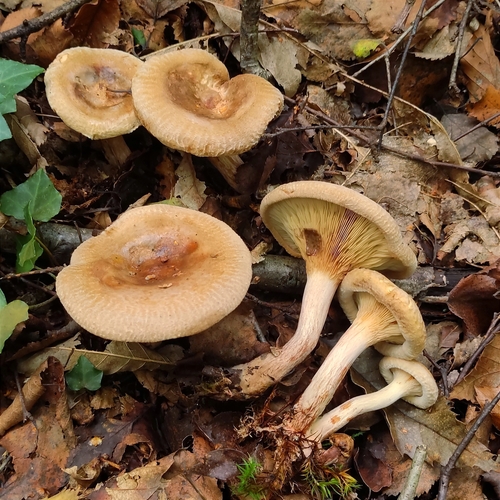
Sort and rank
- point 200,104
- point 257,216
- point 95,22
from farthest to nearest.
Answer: point 95,22 < point 257,216 < point 200,104

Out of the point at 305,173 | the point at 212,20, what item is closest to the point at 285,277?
the point at 305,173

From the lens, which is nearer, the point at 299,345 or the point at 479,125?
the point at 299,345

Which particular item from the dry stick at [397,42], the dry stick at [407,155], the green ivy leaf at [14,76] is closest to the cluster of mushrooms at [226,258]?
the green ivy leaf at [14,76]

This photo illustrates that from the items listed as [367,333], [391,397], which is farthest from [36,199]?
[391,397]

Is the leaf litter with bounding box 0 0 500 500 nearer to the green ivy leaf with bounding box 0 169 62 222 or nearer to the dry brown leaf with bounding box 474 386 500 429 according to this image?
the dry brown leaf with bounding box 474 386 500 429

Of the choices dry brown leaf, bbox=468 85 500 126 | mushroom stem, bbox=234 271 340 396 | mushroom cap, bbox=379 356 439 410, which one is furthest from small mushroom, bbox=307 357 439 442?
dry brown leaf, bbox=468 85 500 126

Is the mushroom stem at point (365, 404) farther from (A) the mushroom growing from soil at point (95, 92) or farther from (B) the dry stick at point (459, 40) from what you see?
(B) the dry stick at point (459, 40)

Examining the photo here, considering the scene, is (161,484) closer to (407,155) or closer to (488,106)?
(407,155)
